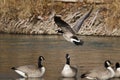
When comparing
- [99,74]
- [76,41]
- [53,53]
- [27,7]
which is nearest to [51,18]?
[27,7]

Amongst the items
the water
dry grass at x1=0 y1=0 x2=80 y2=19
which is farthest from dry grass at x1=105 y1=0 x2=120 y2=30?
the water

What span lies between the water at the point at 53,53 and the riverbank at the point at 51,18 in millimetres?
2848

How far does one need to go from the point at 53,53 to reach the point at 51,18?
1076cm

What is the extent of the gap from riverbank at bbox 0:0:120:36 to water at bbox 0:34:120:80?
2.85m

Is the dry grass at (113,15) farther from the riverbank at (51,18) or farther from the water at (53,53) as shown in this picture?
the water at (53,53)

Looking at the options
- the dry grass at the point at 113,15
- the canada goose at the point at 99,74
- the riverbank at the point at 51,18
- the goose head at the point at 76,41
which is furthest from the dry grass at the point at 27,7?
the canada goose at the point at 99,74

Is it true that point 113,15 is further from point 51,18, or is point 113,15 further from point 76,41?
point 76,41

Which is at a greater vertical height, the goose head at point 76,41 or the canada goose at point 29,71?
the goose head at point 76,41

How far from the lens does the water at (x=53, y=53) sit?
17953 millimetres

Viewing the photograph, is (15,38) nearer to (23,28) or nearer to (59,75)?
(23,28)

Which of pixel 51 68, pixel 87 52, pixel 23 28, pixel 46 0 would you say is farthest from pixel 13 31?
pixel 51 68

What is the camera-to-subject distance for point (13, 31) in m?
31.4

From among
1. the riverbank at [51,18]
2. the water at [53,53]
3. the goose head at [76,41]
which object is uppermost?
the goose head at [76,41]

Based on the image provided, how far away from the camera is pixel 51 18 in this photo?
3241 cm
